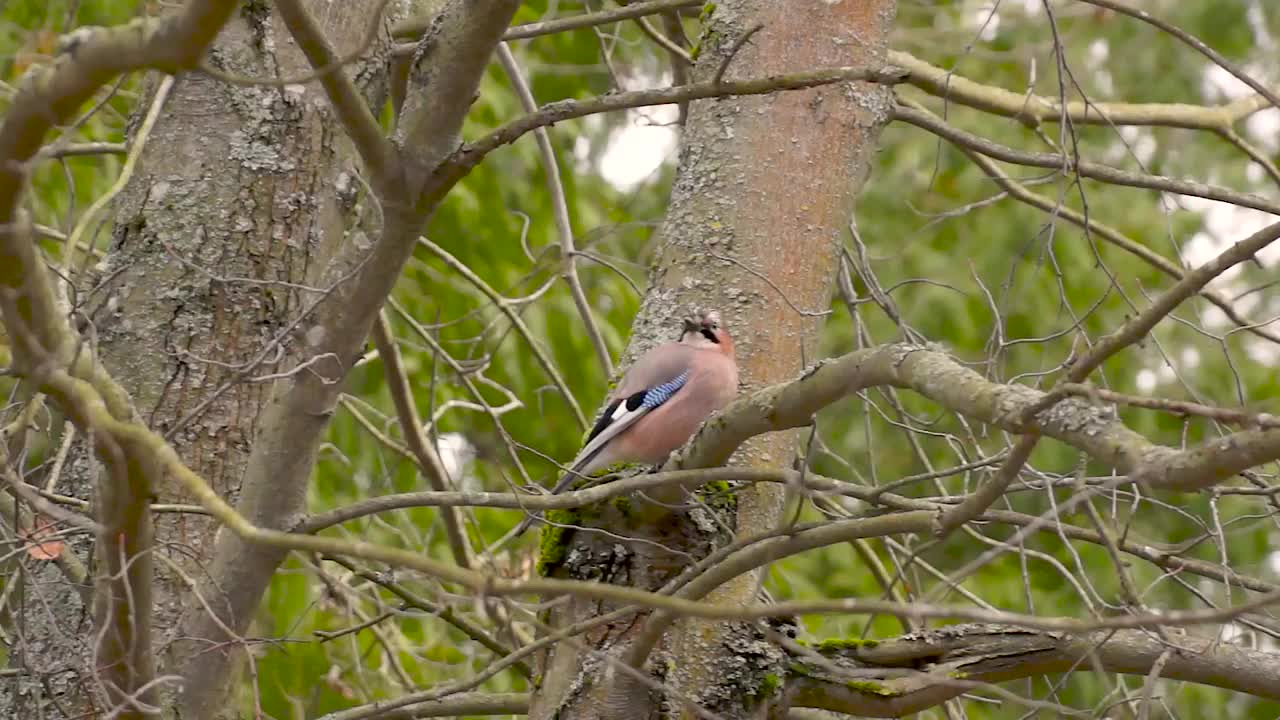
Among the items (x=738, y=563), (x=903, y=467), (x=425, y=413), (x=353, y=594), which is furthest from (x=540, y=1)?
(x=903, y=467)

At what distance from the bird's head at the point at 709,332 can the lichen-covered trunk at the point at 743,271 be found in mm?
34

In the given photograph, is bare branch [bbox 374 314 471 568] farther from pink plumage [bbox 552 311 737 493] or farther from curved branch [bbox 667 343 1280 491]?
curved branch [bbox 667 343 1280 491]

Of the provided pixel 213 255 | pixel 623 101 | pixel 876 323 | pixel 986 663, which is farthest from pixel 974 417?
pixel 876 323

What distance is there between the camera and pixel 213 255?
367 cm

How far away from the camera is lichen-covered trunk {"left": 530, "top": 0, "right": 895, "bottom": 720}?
3.43 metres

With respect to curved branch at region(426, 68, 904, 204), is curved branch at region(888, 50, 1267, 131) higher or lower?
higher

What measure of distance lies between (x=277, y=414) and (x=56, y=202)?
311 centimetres

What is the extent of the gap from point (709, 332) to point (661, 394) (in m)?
0.36

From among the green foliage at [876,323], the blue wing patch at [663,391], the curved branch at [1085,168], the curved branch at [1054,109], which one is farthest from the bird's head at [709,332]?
the curved branch at [1054,109]

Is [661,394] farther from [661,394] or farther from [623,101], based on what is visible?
[623,101]

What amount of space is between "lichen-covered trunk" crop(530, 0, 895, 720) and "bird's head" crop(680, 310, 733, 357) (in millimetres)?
34

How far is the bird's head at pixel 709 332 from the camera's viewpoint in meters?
3.81

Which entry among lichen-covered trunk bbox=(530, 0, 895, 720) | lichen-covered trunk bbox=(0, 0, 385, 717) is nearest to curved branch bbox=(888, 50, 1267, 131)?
lichen-covered trunk bbox=(530, 0, 895, 720)

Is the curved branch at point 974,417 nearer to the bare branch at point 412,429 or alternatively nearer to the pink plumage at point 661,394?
the pink plumage at point 661,394
